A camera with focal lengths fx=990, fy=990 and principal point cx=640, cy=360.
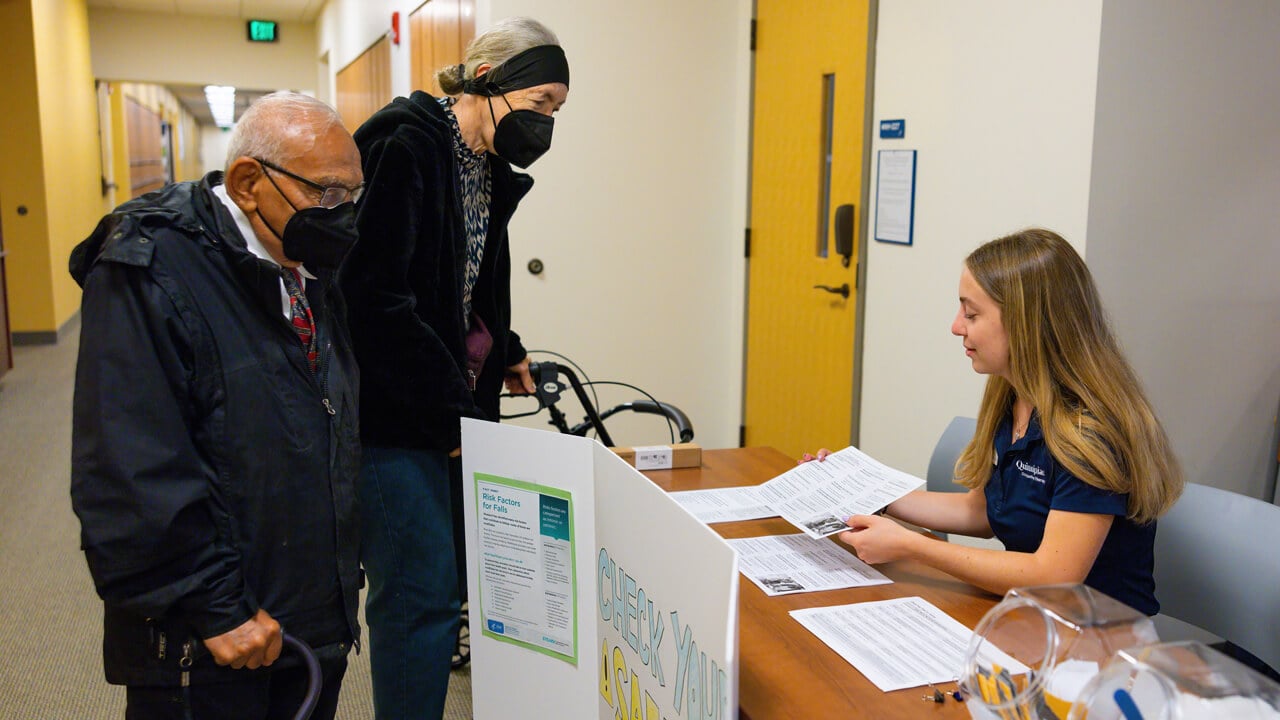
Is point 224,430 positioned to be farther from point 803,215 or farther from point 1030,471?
point 803,215

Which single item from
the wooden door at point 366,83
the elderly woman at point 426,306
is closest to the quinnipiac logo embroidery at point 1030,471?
the elderly woman at point 426,306

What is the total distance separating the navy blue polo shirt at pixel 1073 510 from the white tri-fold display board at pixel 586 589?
726mm

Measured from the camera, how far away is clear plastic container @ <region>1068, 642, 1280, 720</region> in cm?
83

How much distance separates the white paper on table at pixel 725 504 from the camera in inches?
74.4

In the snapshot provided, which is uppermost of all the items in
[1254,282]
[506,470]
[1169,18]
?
[1169,18]

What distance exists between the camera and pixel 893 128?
341 cm

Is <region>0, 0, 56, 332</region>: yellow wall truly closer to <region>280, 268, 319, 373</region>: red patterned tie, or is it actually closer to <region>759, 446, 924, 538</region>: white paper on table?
<region>280, 268, 319, 373</region>: red patterned tie

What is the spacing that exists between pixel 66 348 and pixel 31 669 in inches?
236

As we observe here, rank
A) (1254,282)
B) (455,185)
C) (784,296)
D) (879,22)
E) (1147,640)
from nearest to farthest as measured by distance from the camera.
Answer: (1147,640), (455,185), (1254,282), (879,22), (784,296)

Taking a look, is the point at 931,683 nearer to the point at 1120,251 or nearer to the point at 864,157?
the point at 1120,251

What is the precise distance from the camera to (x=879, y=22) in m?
3.47

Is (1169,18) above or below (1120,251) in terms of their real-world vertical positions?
above

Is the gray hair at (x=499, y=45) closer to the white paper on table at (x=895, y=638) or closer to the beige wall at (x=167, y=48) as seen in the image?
the white paper on table at (x=895, y=638)

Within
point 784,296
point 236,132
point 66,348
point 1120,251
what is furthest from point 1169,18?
point 66,348
